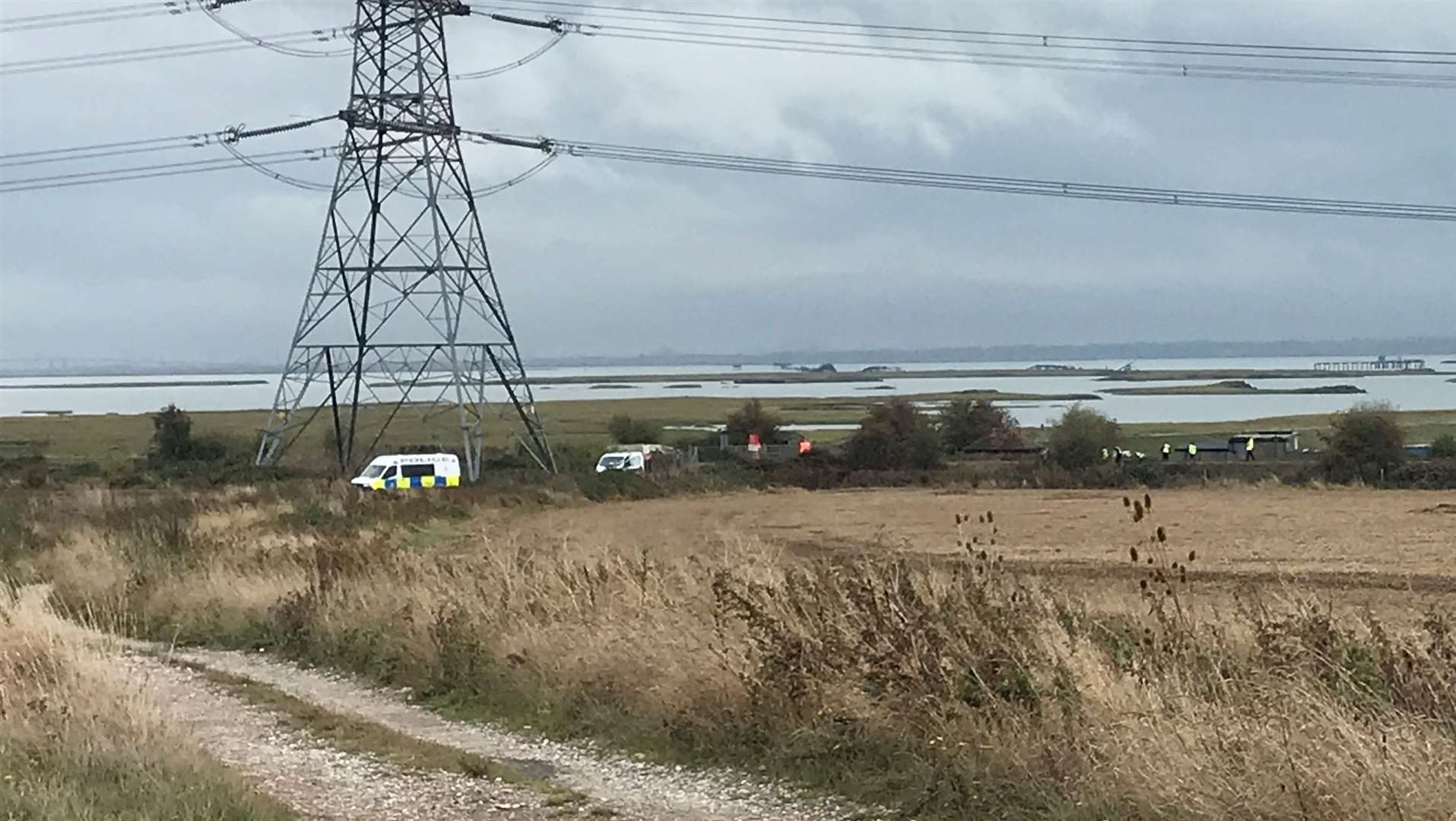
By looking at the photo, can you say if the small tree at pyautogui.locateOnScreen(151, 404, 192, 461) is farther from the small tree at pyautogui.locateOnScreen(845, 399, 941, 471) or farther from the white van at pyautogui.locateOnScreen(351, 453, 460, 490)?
the small tree at pyautogui.locateOnScreen(845, 399, 941, 471)

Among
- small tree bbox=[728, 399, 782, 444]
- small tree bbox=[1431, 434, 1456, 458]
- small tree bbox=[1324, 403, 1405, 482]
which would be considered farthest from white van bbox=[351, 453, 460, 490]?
small tree bbox=[1431, 434, 1456, 458]

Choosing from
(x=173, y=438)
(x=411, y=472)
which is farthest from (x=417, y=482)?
(x=173, y=438)

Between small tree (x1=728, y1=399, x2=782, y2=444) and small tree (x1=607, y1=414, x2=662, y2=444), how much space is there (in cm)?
441

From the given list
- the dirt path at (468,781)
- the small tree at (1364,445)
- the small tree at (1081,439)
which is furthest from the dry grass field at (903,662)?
the small tree at (1081,439)

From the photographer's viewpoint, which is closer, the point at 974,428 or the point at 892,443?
the point at 892,443

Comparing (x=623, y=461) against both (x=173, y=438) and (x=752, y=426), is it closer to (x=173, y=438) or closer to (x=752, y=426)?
(x=173, y=438)

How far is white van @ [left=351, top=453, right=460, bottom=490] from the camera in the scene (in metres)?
51.8

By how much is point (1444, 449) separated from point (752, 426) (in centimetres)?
3411

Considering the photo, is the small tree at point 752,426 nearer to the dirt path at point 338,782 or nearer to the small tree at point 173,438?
the small tree at point 173,438

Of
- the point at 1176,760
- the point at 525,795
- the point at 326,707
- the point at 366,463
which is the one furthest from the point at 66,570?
the point at 366,463

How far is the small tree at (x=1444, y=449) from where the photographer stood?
66.9 meters

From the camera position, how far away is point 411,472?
173ft

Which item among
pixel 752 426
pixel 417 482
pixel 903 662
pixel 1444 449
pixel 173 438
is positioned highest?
pixel 173 438

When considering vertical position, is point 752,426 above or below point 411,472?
above
